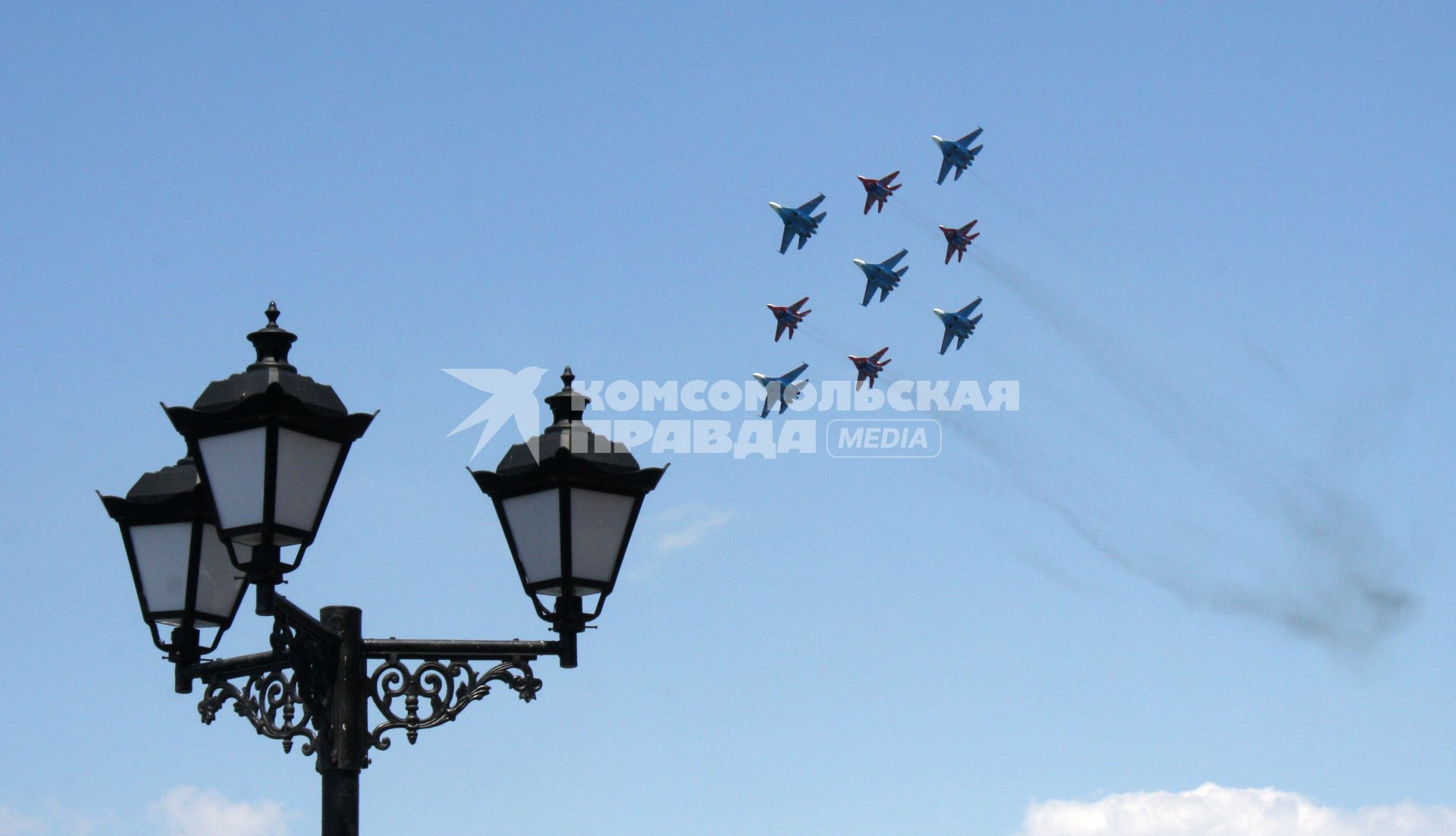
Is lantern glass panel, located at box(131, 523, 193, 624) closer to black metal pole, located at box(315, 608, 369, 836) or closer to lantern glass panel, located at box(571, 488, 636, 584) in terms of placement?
A: black metal pole, located at box(315, 608, 369, 836)

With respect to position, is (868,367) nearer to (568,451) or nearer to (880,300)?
(880,300)

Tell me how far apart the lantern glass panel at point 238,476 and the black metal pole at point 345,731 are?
92cm

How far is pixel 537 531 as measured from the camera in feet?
30.2

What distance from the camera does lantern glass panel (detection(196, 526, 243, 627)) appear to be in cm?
993

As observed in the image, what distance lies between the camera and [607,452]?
924cm

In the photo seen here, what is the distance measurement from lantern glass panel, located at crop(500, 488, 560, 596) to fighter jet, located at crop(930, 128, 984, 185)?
2903 inches

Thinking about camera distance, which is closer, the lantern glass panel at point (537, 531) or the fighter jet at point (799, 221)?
the lantern glass panel at point (537, 531)

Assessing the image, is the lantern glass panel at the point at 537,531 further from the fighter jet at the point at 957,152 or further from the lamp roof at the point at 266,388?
the fighter jet at the point at 957,152

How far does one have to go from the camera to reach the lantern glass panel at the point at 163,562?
32.3ft

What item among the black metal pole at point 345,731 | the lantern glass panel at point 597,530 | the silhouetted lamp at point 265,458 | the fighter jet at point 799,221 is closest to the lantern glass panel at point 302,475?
the silhouetted lamp at point 265,458

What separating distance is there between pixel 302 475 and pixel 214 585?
1.92m

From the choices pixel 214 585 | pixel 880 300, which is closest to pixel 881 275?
pixel 880 300

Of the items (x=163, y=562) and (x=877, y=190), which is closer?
(x=163, y=562)

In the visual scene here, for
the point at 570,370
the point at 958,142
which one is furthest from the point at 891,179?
the point at 570,370
